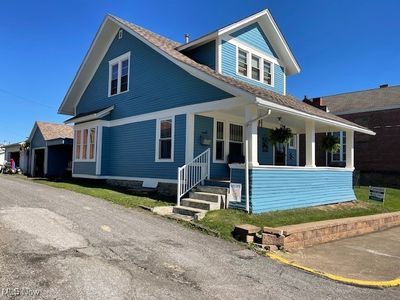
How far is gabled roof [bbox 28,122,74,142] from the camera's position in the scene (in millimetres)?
→ 25566

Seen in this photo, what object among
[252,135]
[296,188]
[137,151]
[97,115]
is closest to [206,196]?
[252,135]

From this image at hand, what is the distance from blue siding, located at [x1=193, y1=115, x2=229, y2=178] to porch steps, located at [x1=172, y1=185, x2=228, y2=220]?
183 centimetres

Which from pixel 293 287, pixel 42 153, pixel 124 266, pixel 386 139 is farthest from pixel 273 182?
pixel 42 153

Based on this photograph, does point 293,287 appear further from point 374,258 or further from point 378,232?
point 378,232

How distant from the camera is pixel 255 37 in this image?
631 inches

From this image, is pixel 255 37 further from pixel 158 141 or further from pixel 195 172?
pixel 195 172

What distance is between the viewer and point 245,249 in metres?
7.74

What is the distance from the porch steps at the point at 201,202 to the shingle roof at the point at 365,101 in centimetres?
1886

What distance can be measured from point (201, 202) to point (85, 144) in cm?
924

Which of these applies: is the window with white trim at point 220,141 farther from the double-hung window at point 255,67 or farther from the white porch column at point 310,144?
the white porch column at point 310,144

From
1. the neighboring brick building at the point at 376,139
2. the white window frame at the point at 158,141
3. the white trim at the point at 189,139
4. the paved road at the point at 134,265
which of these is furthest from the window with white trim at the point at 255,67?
the neighboring brick building at the point at 376,139

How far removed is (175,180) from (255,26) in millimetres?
7612

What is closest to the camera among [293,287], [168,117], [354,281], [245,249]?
[293,287]

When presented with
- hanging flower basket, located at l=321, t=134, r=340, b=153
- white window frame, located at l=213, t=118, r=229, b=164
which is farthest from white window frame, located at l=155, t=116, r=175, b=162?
hanging flower basket, located at l=321, t=134, r=340, b=153
